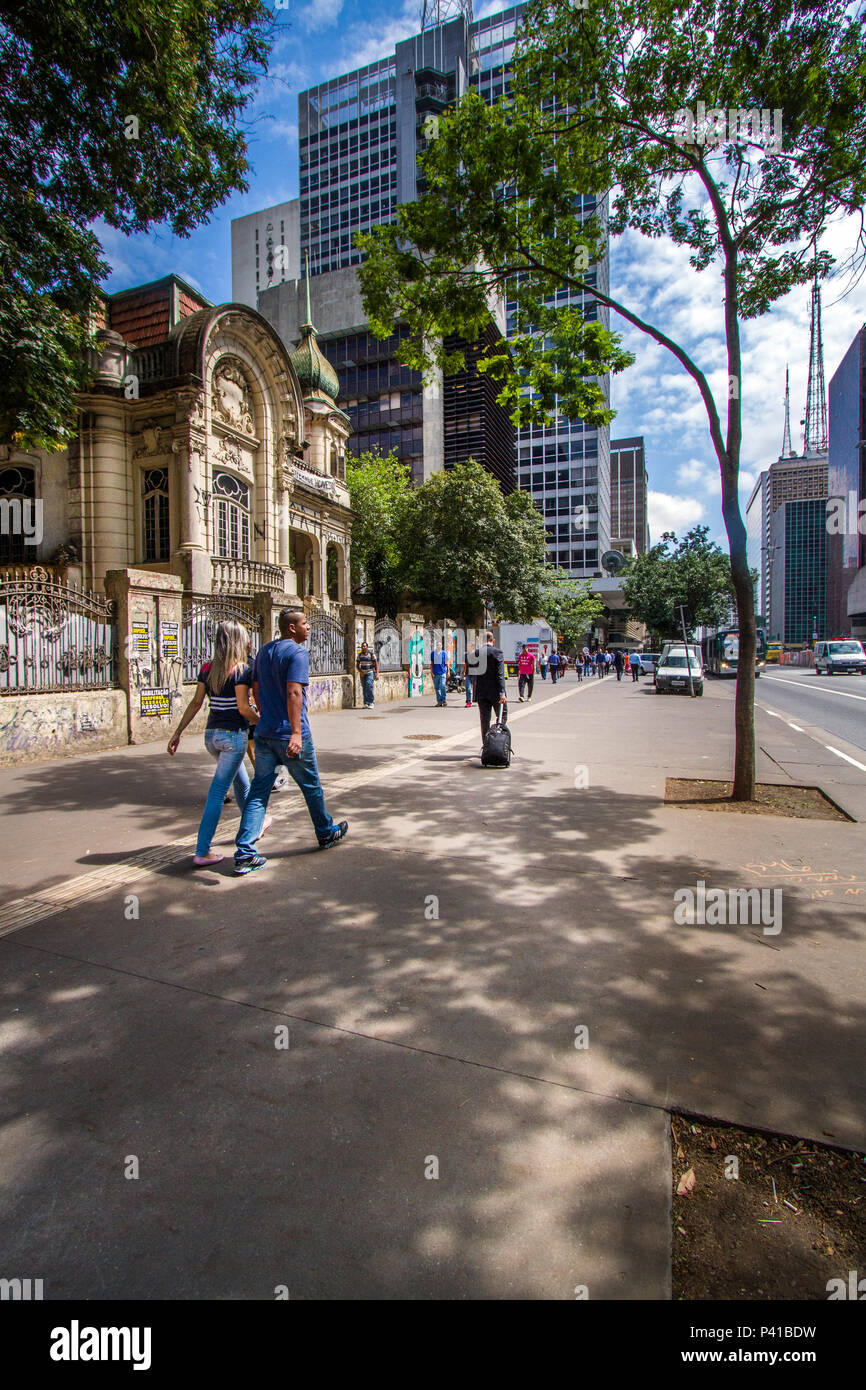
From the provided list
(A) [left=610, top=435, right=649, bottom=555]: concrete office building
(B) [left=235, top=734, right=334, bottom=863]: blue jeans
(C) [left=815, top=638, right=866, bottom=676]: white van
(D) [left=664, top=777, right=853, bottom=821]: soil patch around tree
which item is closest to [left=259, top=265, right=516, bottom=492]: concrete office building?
(C) [left=815, top=638, right=866, bottom=676]: white van

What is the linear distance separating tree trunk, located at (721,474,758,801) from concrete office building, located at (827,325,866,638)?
7911cm

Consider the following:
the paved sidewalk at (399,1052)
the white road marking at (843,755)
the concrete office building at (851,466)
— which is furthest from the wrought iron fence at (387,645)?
the concrete office building at (851,466)

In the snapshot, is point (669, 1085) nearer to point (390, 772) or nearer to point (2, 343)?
point (390, 772)

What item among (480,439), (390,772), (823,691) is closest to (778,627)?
(480,439)

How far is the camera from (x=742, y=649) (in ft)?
22.6

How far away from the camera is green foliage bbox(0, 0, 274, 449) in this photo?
679 cm

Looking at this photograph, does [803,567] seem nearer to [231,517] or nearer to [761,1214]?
[231,517]

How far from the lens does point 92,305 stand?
361 inches

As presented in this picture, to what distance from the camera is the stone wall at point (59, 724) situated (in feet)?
28.9

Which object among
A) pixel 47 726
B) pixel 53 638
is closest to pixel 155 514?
pixel 53 638

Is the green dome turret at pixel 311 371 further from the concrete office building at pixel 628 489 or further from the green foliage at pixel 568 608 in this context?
the concrete office building at pixel 628 489

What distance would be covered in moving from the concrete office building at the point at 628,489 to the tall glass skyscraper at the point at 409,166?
258ft

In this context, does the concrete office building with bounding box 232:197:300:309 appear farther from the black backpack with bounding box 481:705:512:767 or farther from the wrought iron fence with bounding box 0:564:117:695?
the black backpack with bounding box 481:705:512:767
